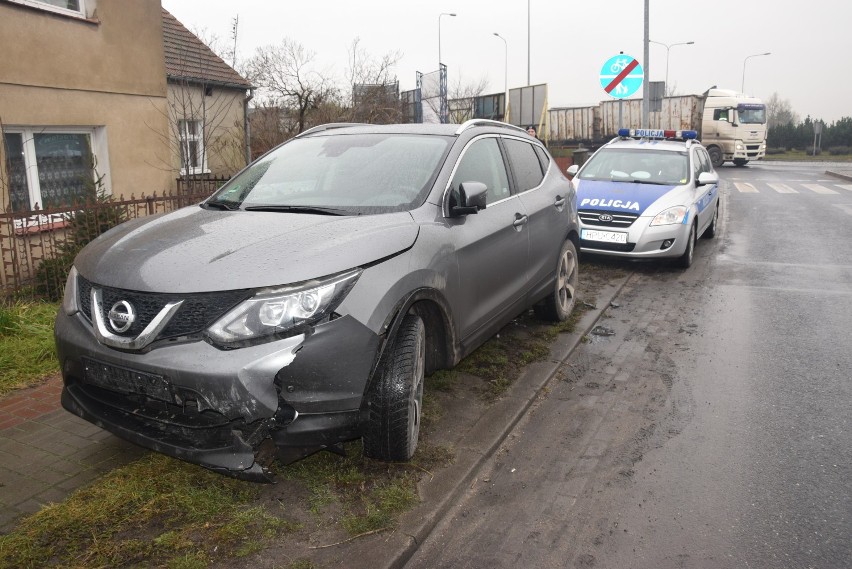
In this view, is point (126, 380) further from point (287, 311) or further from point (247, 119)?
point (247, 119)

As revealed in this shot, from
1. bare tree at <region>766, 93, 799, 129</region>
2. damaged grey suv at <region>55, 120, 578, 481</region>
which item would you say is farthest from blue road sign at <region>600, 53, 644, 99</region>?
bare tree at <region>766, 93, 799, 129</region>

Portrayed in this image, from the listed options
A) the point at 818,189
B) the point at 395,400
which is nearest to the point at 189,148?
the point at 395,400

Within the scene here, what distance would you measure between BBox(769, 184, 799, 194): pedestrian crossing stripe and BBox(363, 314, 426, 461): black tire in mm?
20613

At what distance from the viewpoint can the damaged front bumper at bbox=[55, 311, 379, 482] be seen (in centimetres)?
290

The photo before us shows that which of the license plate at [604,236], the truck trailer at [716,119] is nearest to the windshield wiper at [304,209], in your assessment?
the license plate at [604,236]

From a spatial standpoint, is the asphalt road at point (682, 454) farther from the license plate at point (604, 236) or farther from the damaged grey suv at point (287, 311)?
the license plate at point (604, 236)

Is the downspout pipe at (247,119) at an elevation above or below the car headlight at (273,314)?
above

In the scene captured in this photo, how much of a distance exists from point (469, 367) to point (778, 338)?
3078 mm

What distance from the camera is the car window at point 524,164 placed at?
5.54 m

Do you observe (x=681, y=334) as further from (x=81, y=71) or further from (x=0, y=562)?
(x=81, y=71)

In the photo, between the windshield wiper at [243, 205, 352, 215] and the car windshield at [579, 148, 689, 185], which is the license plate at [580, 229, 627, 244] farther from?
the windshield wiper at [243, 205, 352, 215]

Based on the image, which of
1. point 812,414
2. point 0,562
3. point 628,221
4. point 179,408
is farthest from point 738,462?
point 628,221

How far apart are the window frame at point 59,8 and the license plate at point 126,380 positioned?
715cm

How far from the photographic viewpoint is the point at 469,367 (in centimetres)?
535
